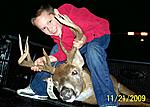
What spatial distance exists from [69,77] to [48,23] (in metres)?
0.68

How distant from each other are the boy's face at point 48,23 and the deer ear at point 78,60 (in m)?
0.37

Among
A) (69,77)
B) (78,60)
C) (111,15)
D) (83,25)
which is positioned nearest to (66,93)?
(69,77)

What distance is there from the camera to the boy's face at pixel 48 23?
302 centimetres

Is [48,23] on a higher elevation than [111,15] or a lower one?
lower

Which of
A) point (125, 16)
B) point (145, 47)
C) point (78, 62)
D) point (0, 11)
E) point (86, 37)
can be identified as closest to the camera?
point (86, 37)

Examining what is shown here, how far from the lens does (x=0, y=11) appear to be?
716 centimetres

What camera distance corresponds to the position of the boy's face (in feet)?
9.91

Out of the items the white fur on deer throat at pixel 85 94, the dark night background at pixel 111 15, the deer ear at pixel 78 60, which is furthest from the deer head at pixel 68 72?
the dark night background at pixel 111 15

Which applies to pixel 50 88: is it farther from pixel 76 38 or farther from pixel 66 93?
pixel 76 38

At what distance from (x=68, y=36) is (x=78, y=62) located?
402 mm

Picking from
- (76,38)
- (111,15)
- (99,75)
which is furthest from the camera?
(111,15)

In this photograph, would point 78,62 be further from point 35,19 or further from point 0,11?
point 0,11

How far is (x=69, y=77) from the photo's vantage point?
10.5 ft

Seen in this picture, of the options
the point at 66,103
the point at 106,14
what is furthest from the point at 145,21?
the point at 66,103
